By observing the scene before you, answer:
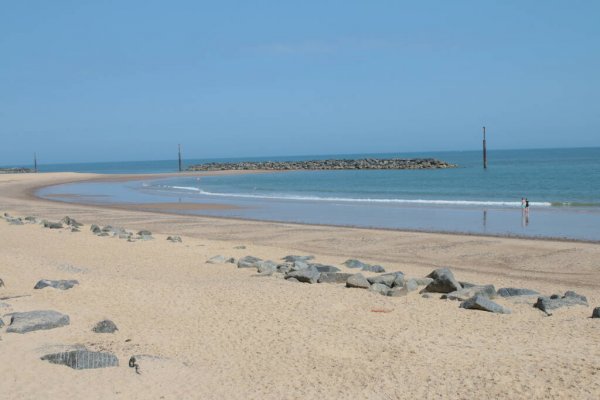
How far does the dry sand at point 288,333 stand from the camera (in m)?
6.86

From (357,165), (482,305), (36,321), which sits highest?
(357,165)

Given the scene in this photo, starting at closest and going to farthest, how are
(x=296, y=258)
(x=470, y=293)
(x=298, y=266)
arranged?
(x=470, y=293)
(x=298, y=266)
(x=296, y=258)

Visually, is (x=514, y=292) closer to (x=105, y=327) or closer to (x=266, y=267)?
(x=266, y=267)

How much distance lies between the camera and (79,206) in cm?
3588

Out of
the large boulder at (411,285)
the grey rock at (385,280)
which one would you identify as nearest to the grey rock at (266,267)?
the grey rock at (385,280)

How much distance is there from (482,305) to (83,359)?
237 inches

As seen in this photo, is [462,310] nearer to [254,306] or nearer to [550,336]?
[550,336]

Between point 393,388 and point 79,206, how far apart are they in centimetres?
3206

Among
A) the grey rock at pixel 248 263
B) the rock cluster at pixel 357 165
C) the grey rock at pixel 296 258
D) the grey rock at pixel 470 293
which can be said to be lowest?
the grey rock at pixel 296 258

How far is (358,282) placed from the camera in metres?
11.9

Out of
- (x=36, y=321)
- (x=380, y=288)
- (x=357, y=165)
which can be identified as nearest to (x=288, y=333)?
(x=380, y=288)

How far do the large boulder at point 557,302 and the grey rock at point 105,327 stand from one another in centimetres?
654

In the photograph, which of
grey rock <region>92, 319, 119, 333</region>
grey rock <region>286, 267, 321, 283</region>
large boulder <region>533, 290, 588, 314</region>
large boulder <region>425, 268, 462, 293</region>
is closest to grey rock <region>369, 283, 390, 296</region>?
large boulder <region>425, 268, 462, 293</region>

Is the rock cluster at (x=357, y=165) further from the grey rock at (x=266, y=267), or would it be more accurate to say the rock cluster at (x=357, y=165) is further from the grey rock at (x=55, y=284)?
the grey rock at (x=55, y=284)
